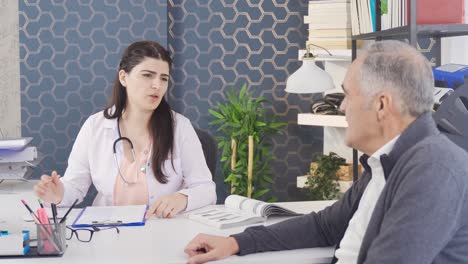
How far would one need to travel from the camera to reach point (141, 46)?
2926 millimetres

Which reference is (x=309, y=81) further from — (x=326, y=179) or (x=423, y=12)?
(x=423, y=12)

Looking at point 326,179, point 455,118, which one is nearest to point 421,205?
point 455,118

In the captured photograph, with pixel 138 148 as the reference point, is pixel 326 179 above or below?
below

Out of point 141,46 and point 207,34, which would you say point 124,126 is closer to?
point 141,46

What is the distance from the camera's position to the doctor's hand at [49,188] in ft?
8.33

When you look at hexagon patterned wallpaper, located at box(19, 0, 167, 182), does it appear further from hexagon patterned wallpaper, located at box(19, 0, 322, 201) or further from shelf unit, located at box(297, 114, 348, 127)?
shelf unit, located at box(297, 114, 348, 127)

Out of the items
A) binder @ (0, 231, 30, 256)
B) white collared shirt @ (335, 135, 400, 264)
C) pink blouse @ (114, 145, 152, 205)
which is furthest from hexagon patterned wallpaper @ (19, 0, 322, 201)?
white collared shirt @ (335, 135, 400, 264)

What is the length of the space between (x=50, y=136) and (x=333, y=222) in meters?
2.98

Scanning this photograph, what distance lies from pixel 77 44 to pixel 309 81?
167 centimetres

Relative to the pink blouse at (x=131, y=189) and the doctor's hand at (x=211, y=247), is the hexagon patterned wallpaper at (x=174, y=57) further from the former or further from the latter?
the doctor's hand at (x=211, y=247)

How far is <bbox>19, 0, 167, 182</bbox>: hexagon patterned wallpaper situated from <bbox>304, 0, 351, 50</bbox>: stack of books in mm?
1050

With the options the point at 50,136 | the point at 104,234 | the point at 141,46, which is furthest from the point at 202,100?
the point at 104,234

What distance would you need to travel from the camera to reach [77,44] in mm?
4543

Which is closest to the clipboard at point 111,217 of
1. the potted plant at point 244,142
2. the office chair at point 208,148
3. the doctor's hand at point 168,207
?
the doctor's hand at point 168,207
